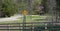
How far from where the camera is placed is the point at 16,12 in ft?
101

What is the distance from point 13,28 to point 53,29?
4.85 m

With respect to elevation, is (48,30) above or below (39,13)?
above

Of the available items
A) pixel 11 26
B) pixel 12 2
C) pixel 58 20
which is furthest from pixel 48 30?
pixel 12 2

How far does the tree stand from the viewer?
29156mm

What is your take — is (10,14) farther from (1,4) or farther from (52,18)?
(52,18)

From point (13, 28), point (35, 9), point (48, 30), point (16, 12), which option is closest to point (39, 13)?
point (35, 9)

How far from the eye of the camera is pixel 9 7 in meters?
29.3

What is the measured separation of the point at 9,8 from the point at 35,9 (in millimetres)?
4034

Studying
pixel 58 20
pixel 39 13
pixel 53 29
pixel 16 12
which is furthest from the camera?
pixel 16 12

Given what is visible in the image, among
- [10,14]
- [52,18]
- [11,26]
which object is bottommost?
[10,14]

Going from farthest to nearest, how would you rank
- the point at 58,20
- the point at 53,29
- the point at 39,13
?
the point at 39,13
the point at 58,20
the point at 53,29

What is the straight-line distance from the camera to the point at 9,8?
29203 millimetres

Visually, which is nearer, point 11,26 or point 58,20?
point 58,20

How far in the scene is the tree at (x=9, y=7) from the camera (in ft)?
95.7
